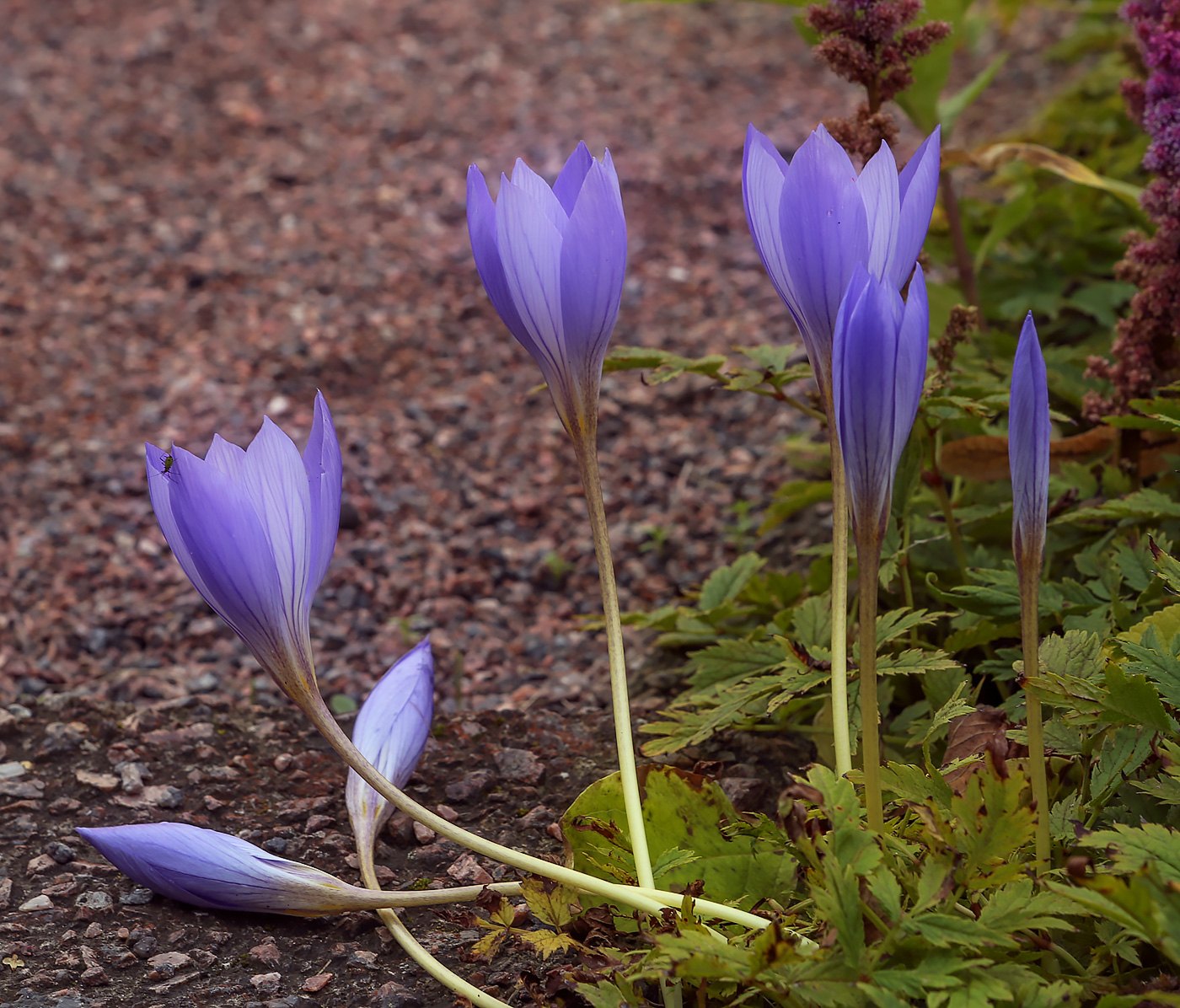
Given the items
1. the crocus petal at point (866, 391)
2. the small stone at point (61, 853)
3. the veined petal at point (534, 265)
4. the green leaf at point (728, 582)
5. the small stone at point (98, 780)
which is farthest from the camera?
the green leaf at point (728, 582)

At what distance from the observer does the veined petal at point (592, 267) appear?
1.02m

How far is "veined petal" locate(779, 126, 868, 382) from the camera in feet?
3.37

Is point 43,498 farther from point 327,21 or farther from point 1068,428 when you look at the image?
point 327,21

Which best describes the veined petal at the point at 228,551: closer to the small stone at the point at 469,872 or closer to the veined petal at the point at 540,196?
the veined petal at the point at 540,196

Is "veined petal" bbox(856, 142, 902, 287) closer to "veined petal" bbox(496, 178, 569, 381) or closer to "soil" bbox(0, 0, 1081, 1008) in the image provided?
"veined petal" bbox(496, 178, 569, 381)

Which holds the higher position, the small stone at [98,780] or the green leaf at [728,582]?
the green leaf at [728,582]

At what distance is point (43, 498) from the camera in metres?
2.71

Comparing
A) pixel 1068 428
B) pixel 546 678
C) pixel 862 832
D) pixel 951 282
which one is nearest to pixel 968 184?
pixel 951 282

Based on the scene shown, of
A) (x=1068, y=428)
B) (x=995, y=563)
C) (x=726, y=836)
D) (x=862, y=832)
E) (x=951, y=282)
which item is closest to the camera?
(x=862, y=832)

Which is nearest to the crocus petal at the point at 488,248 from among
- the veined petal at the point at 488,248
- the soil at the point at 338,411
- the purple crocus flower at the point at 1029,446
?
the veined petal at the point at 488,248

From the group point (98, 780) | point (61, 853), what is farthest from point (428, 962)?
point (98, 780)

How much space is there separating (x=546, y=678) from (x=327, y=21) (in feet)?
12.0

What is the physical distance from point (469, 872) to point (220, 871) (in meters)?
0.34

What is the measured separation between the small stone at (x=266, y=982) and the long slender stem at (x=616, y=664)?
0.40 metres
